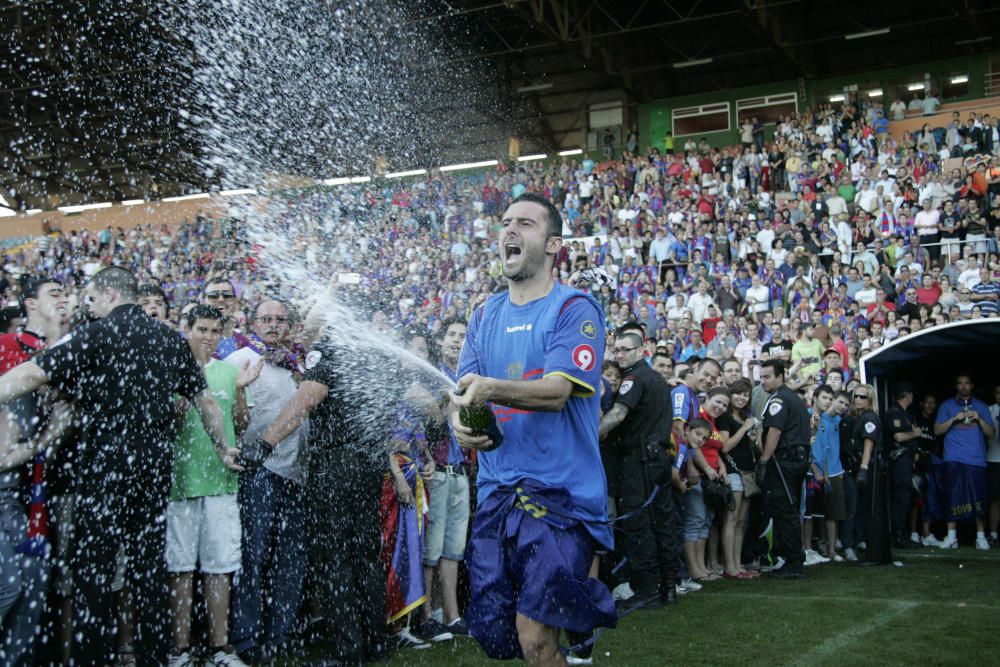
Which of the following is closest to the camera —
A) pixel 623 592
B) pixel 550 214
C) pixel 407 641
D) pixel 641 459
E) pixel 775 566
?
pixel 550 214

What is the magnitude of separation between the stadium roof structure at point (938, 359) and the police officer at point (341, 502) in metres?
7.00

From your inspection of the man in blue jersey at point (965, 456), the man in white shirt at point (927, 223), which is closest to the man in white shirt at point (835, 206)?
the man in white shirt at point (927, 223)

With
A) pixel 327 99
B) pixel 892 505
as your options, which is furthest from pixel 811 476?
pixel 327 99

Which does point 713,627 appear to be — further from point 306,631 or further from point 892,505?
point 892,505

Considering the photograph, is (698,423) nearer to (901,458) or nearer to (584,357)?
(901,458)

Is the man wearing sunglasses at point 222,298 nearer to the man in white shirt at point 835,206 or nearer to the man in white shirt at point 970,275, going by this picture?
the man in white shirt at point 970,275

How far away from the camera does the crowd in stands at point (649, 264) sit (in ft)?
22.4

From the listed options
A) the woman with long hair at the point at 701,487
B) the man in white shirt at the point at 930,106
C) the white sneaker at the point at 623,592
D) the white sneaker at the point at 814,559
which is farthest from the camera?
the man in white shirt at the point at 930,106

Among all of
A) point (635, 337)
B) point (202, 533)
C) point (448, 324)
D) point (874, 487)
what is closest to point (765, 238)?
point (874, 487)

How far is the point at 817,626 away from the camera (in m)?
7.32

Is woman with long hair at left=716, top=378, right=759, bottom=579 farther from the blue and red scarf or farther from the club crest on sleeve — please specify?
the club crest on sleeve

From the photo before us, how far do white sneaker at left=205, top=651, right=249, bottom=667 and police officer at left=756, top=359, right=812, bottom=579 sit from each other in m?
5.91

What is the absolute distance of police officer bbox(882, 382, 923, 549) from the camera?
40.0ft

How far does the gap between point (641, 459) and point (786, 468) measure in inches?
105
